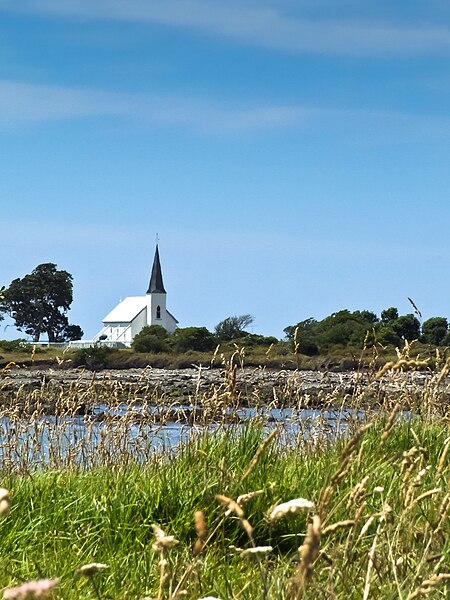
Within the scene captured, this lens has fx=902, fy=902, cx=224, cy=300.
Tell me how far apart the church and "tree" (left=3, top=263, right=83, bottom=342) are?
16.6 meters

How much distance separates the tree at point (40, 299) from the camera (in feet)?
373

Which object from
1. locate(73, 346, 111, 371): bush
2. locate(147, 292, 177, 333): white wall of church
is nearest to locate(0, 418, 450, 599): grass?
locate(73, 346, 111, 371): bush

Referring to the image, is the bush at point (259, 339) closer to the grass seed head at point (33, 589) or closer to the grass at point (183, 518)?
the grass at point (183, 518)

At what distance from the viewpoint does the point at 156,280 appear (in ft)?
453

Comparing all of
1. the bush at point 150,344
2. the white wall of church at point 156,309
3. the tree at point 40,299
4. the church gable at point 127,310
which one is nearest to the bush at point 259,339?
the bush at point 150,344

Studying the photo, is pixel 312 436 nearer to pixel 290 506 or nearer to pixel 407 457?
pixel 407 457

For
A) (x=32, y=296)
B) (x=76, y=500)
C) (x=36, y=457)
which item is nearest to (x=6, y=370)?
(x=36, y=457)

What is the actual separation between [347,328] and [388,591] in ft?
204

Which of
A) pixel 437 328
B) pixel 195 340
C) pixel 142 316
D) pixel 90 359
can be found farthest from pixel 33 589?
pixel 142 316

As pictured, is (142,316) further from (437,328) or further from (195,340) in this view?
(437,328)

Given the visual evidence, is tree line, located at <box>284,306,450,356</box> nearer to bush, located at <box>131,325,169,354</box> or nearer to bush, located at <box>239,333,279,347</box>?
bush, located at <box>239,333,279,347</box>

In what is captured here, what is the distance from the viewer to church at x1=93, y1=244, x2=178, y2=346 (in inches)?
5349

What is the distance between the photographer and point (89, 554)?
4.50 metres

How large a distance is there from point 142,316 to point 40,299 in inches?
1058
